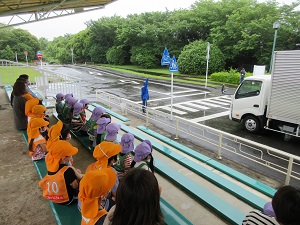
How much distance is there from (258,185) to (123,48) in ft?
138

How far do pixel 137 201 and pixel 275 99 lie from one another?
283 inches

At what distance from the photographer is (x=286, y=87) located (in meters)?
6.87

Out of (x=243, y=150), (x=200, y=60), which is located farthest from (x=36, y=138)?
(x=200, y=60)

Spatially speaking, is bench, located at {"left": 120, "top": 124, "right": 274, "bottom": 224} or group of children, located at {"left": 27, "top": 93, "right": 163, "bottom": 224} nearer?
group of children, located at {"left": 27, "top": 93, "right": 163, "bottom": 224}

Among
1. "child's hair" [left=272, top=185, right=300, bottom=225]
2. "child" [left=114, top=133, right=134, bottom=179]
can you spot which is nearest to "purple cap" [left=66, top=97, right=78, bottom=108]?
"child" [left=114, top=133, right=134, bottom=179]

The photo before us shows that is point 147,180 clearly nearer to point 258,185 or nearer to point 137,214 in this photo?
point 137,214

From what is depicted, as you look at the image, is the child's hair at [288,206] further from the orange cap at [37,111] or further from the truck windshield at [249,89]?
the truck windshield at [249,89]

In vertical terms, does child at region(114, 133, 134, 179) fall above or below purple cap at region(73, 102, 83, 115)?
below

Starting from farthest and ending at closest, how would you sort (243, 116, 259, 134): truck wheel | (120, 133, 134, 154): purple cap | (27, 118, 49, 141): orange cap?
(243, 116, 259, 134): truck wheel, (27, 118, 49, 141): orange cap, (120, 133, 134, 154): purple cap

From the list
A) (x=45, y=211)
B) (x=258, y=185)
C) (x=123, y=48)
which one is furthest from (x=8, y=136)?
(x=123, y=48)

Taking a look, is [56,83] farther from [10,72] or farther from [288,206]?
[288,206]

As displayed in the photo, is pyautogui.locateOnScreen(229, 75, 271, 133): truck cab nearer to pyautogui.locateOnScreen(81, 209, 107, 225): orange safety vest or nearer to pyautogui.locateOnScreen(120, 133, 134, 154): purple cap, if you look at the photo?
pyautogui.locateOnScreen(120, 133, 134, 154): purple cap

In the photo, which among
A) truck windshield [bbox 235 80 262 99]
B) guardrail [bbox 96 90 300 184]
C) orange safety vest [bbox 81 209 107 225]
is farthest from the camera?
truck windshield [bbox 235 80 262 99]

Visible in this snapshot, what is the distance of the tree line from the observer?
76.2 ft
